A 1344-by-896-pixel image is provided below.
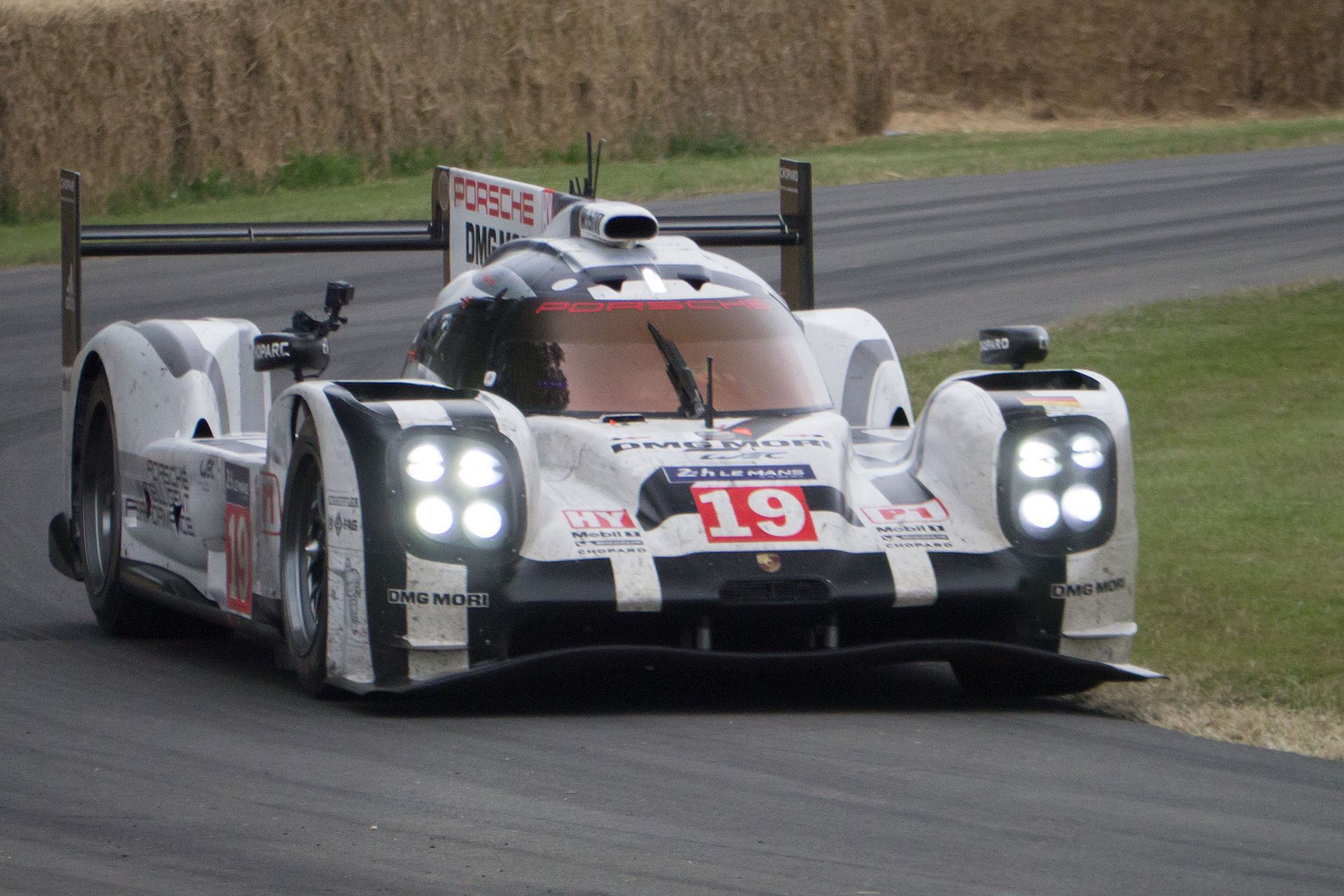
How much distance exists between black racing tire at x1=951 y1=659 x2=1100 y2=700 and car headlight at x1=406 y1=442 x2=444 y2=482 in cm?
180

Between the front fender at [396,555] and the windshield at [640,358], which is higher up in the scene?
the windshield at [640,358]

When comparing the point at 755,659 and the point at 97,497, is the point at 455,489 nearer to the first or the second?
the point at 755,659

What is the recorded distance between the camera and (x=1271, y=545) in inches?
427

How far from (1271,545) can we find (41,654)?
18.6ft

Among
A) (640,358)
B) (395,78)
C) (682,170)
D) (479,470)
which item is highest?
(395,78)

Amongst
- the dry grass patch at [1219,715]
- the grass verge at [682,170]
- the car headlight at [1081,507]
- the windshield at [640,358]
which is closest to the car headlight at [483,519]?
the windshield at [640,358]

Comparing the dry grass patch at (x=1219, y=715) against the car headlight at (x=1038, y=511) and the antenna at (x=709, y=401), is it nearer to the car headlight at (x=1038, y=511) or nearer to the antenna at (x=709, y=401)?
the car headlight at (x=1038, y=511)

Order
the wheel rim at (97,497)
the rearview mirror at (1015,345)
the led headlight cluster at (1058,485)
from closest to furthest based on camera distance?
the led headlight cluster at (1058,485) → the rearview mirror at (1015,345) → the wheel rim at (97,497)

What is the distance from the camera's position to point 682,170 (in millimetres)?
31000

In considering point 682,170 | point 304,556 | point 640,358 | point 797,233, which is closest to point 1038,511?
point 640,358

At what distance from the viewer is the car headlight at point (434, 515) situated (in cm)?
692

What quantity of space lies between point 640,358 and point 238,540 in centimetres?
155

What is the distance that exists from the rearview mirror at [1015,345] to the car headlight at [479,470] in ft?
7.38

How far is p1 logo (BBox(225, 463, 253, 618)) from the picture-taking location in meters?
7.99
